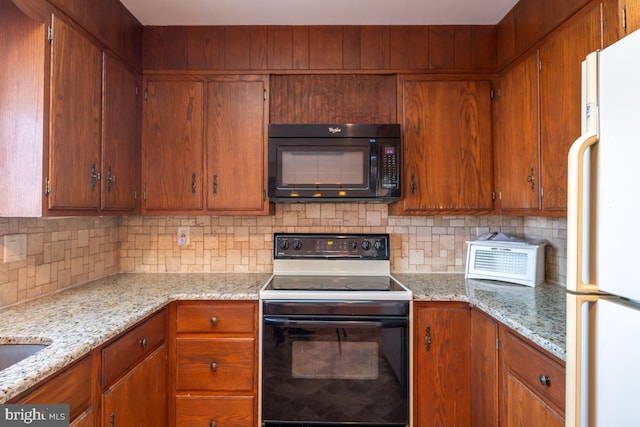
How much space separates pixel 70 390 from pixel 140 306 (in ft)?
1.64

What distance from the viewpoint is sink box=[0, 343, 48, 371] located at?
1.14 meters

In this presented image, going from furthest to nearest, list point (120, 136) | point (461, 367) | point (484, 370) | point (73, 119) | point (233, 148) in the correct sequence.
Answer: point (233, 148), point (120, 136), point (461, 367), point (484, 370), point (73, 119)

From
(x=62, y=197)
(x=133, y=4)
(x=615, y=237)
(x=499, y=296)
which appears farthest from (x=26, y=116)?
(x=499, y=296)

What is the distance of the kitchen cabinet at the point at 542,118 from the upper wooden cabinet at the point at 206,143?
1.40m

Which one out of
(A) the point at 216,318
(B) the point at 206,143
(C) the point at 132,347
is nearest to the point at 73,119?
(B) the point at 206,143

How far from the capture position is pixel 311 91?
2191 mm

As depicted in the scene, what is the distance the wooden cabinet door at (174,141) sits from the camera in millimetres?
2156

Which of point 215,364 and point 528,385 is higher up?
point 528,385

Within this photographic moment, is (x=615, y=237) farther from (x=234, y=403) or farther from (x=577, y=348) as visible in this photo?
(x=234, y=403)

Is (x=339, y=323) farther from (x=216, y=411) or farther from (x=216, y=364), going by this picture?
(x=216, y=411)

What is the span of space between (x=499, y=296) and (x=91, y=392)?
1.74 meters

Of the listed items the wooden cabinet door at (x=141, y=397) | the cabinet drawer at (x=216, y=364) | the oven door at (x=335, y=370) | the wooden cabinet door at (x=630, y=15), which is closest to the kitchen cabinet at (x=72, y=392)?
the wooden cabinet door at (x=141, y=397)

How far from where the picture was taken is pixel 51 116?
142 cm

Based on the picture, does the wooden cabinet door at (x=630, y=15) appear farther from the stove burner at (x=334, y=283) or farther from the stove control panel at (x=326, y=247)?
the stove control panel at (x=326, y=247)
